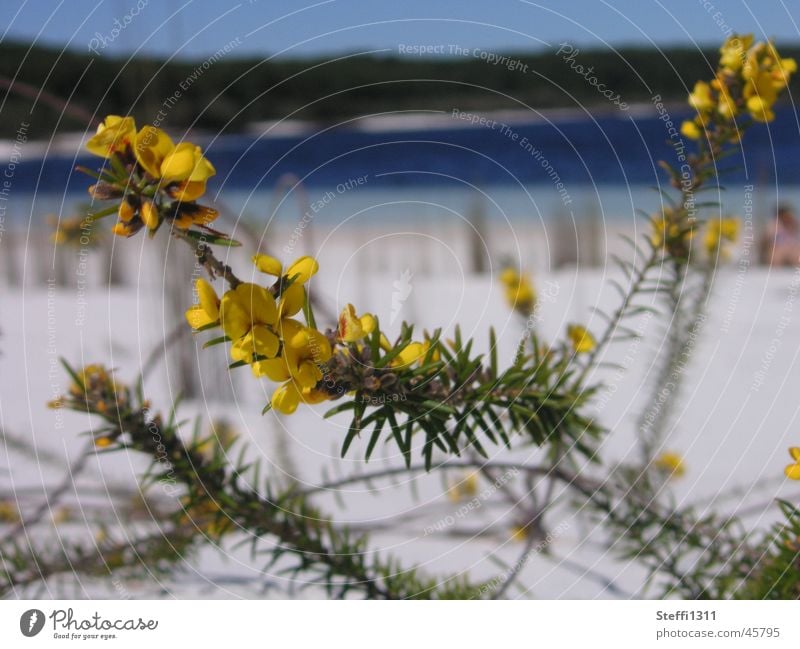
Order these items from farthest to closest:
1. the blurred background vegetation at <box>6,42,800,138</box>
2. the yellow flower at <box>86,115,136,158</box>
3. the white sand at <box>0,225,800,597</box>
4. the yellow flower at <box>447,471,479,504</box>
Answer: the yellow flower at <box>447,471,479,504</box>
the white sand at <box>0,225,800,597</box>
the blurred background vegetation at <box>6,42,800,138</box>
the yellow flower at <box>86,115,136,158</box>

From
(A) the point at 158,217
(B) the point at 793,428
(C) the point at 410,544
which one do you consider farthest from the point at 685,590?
(B) the point at 793,428

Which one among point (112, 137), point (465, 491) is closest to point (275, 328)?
point (112, 137)

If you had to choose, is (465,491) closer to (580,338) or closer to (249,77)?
(580,338)

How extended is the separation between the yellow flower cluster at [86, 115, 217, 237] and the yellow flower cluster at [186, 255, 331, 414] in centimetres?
4

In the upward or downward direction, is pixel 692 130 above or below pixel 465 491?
above

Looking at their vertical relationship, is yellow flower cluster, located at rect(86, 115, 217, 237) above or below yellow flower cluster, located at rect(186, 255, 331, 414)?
above

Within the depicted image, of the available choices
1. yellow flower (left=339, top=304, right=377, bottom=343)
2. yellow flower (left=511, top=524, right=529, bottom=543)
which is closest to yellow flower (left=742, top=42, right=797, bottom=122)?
yellow flower (left=339, top=304, right=377, bottom=343)

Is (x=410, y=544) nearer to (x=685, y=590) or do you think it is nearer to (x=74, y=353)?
(x=685, y=590)

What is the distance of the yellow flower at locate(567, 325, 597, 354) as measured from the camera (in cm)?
63

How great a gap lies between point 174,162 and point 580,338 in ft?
1.23

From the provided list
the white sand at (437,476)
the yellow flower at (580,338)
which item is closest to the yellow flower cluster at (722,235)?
the white sand at (437,476)

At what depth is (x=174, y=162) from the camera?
0.39 meters

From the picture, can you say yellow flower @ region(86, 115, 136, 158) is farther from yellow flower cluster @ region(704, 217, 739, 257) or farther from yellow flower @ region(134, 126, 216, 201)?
yellow flower cluster @ region(704, 217, 739, 257)
